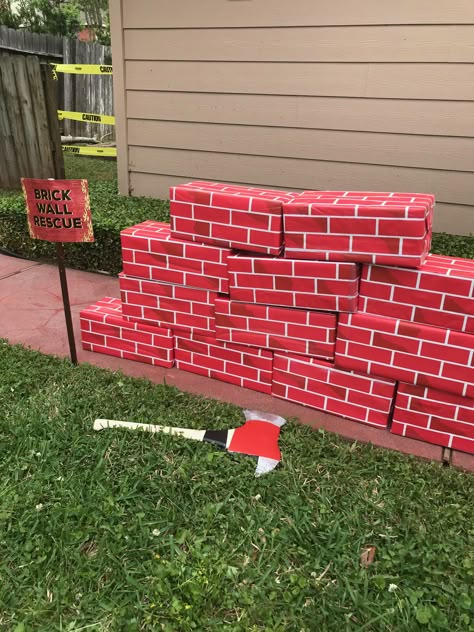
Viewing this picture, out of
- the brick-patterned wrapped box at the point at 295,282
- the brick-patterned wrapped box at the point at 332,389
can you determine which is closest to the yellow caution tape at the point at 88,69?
the brick-patterned wrapped box at the point at 295,282

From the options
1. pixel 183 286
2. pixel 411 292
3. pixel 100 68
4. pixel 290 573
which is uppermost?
pixel 100 68

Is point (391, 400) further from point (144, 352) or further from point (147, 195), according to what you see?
point (147, 195)

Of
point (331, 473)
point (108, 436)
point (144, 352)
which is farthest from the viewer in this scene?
point (144, 352)

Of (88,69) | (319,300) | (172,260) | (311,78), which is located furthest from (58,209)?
(88,69)

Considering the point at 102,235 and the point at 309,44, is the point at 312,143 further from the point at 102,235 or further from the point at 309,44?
the point at 102,235

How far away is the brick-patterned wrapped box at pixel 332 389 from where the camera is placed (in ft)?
9.04

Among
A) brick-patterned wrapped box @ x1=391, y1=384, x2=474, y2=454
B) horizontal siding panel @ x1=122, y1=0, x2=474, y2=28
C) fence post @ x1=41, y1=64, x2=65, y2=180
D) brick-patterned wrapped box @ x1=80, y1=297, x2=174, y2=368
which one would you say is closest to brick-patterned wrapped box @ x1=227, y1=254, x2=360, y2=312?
brick-patterned wrapped box @ x1=391, y1=384, x2=474, y2=454

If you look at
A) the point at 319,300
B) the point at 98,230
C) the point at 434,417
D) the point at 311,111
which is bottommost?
the point at 434,417

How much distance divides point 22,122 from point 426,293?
640 centimetres

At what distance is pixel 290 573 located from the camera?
1.91 m

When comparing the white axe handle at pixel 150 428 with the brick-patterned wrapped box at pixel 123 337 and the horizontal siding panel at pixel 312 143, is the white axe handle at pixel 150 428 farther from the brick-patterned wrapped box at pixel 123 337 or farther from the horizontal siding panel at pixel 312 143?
the horizontal siding panel at pixel 312 143

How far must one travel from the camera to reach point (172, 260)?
10.1ft

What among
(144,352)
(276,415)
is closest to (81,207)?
(144,352)

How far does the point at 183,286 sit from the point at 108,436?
3.27 feet
